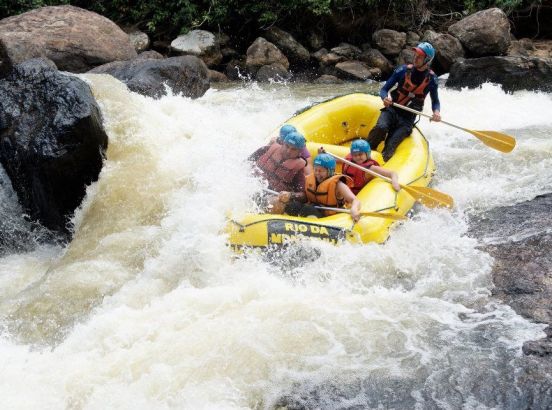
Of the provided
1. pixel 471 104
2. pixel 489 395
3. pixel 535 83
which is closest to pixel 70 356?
pixel 489 395

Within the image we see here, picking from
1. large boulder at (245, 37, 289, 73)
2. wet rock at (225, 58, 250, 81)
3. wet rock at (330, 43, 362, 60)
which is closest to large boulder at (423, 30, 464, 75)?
wet rock at (330, 43, 362, 60)

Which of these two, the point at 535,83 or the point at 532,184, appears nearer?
the point at 532,184

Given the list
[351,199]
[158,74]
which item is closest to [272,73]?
[158,74]

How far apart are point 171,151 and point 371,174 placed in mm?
2314

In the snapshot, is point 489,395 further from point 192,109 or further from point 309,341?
point 192,109

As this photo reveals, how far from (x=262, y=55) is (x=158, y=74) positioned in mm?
→ 4270

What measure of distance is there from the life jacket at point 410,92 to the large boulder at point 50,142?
3.26m

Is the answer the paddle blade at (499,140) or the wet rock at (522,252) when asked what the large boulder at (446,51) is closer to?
the paddle blade at (499,140)

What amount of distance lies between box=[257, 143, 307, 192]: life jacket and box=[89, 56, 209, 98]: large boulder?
9.58ft

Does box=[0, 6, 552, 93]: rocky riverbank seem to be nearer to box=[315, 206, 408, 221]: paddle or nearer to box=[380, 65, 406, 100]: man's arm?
box=[380, 65, 406, 100]: man's arm

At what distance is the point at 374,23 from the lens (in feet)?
43.7

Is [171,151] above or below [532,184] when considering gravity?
above

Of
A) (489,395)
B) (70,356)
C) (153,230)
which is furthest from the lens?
(153,230)

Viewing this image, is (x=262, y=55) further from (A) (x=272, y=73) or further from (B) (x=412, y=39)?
(B) (x=412, y=39)
